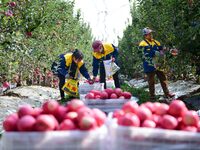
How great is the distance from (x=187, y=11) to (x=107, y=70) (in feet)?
6.74

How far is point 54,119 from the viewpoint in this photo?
6.92 ft

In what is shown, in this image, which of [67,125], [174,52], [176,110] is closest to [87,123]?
[67,125]

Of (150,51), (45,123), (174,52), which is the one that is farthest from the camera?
(150,51)

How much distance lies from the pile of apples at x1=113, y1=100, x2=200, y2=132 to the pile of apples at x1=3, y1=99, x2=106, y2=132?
0.16 meters

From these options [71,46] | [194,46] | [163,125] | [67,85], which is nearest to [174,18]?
[194,46]

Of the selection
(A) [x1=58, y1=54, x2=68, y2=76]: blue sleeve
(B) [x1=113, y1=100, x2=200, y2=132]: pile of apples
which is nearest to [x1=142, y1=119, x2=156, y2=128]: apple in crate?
(B) [x1=113, y1=100, x2=200, y2=132]: pile of apples

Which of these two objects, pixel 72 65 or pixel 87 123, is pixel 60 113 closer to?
pixel 87 123

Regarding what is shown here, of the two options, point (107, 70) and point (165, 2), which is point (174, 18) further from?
point (107, 70)

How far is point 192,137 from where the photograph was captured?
82.7 inches

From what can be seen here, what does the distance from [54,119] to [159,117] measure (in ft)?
1.88

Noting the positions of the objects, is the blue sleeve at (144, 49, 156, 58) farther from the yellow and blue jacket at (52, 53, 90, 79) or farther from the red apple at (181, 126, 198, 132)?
the red apple at (181, 126, 198, 132)

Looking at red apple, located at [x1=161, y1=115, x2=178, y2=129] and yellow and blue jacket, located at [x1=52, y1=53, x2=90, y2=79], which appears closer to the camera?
red apple, located at [x1=161, y1=115, x2=178, y2=129]

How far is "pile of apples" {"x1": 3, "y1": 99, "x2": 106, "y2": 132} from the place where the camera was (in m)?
2.02

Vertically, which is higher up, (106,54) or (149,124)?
(106,54)
